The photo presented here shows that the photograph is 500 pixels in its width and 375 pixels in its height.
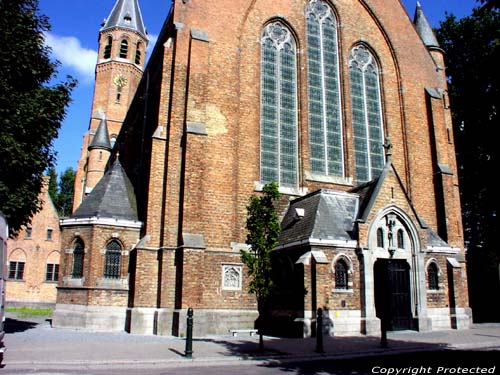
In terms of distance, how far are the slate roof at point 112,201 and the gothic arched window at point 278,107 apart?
20.8ft

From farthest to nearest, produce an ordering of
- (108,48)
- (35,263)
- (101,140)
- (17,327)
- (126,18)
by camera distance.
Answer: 1. (126,18)
2. (108,48)
3. (35,263)
4. (101,140)
5. (17,327)

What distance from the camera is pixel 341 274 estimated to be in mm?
17266

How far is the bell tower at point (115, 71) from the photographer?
153ft

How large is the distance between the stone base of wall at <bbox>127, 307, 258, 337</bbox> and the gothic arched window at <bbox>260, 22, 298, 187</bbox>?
6.26 meters

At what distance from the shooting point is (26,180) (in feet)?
52.7

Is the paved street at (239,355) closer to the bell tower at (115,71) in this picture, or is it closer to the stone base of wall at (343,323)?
the stone base of wall at (343,323)

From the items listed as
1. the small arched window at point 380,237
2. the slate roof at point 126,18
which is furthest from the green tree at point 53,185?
the small arched window at point 380,237

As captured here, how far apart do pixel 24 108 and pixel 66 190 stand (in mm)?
58838

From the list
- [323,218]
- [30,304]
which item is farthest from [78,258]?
[30,304]

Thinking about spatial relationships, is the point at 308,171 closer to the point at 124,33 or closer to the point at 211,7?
the point at 211,7

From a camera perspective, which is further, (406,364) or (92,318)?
(92,318)

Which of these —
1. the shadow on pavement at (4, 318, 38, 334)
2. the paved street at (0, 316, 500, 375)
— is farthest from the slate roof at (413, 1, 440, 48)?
the shadow on pavement at (4, 318, 38, 334)

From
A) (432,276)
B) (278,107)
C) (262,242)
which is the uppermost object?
(278,107)

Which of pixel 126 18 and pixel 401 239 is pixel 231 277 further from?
pixel 126 18
